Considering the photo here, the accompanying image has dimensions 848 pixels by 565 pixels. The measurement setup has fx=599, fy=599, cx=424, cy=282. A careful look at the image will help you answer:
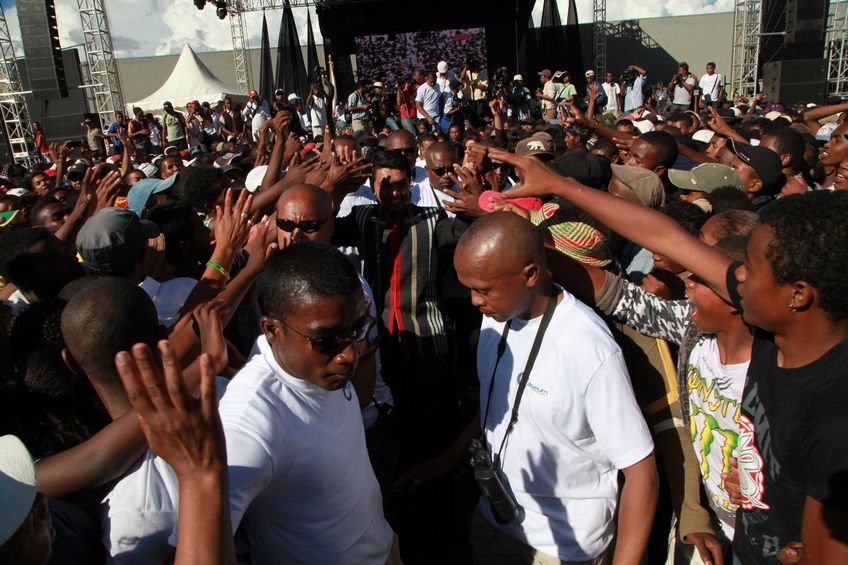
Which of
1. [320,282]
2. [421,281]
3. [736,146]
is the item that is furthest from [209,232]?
[736,146]

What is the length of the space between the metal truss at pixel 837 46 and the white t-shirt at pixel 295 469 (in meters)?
22.6

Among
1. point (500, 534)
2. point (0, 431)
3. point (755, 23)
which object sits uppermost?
point (755, 23)

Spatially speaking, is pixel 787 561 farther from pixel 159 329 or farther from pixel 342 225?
pixel 342 225

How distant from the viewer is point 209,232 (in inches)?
159

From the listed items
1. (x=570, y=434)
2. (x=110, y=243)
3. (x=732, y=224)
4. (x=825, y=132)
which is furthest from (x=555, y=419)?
(x=825, y=132)

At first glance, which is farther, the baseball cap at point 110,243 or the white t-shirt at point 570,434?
the baseball cap at point 110,243

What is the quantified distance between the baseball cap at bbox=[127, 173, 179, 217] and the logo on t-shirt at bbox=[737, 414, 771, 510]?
4.31m

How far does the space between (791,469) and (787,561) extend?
0.24 metres

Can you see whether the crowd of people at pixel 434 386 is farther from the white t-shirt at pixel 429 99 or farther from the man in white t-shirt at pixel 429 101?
the white t-shirt at pixel 429 99

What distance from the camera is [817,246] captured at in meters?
1.60

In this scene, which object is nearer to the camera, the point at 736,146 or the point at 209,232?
the point at 209,232

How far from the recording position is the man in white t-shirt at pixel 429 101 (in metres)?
13.5

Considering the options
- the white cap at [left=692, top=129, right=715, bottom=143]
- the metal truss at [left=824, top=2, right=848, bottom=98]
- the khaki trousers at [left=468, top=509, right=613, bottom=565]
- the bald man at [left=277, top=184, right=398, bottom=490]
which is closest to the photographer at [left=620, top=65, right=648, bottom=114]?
the metal truss at [left=824, top=2, right=848, bottom=98]

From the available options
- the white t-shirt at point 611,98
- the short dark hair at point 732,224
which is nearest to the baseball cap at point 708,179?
the short dark hair at point 732,224
